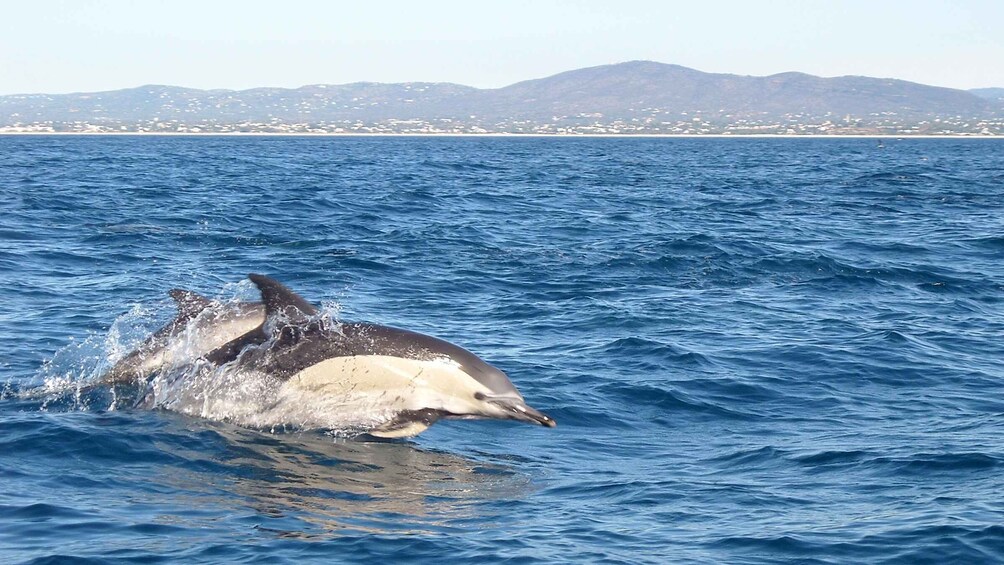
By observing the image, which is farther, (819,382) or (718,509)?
(819,382)

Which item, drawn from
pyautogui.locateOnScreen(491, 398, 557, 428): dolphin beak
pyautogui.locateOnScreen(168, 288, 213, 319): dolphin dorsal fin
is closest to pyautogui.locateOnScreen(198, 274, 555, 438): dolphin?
pyautogui.locateOnScreen(491, 398, 557, 428): dolphin beak

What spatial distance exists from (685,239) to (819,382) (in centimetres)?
1161

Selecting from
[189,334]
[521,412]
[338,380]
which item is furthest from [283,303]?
[521,412]

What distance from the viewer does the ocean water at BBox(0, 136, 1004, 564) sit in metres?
8.05

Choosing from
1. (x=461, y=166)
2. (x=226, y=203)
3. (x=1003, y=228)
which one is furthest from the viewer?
(x=461, y=166)

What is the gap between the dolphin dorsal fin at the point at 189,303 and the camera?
12.2 m

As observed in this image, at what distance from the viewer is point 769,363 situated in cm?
1405

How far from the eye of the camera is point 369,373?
10.4 m

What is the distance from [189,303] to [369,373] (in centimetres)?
277

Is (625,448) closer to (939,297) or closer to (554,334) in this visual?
(554,334)

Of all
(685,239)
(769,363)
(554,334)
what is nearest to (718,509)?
(769,363)

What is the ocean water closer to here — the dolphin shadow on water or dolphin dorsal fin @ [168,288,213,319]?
the dolphin shadow on water

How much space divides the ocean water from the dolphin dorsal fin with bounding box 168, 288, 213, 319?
0.97 meters

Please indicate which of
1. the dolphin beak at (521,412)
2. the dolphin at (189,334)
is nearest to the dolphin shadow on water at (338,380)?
the dolphin beak at (521,412)
